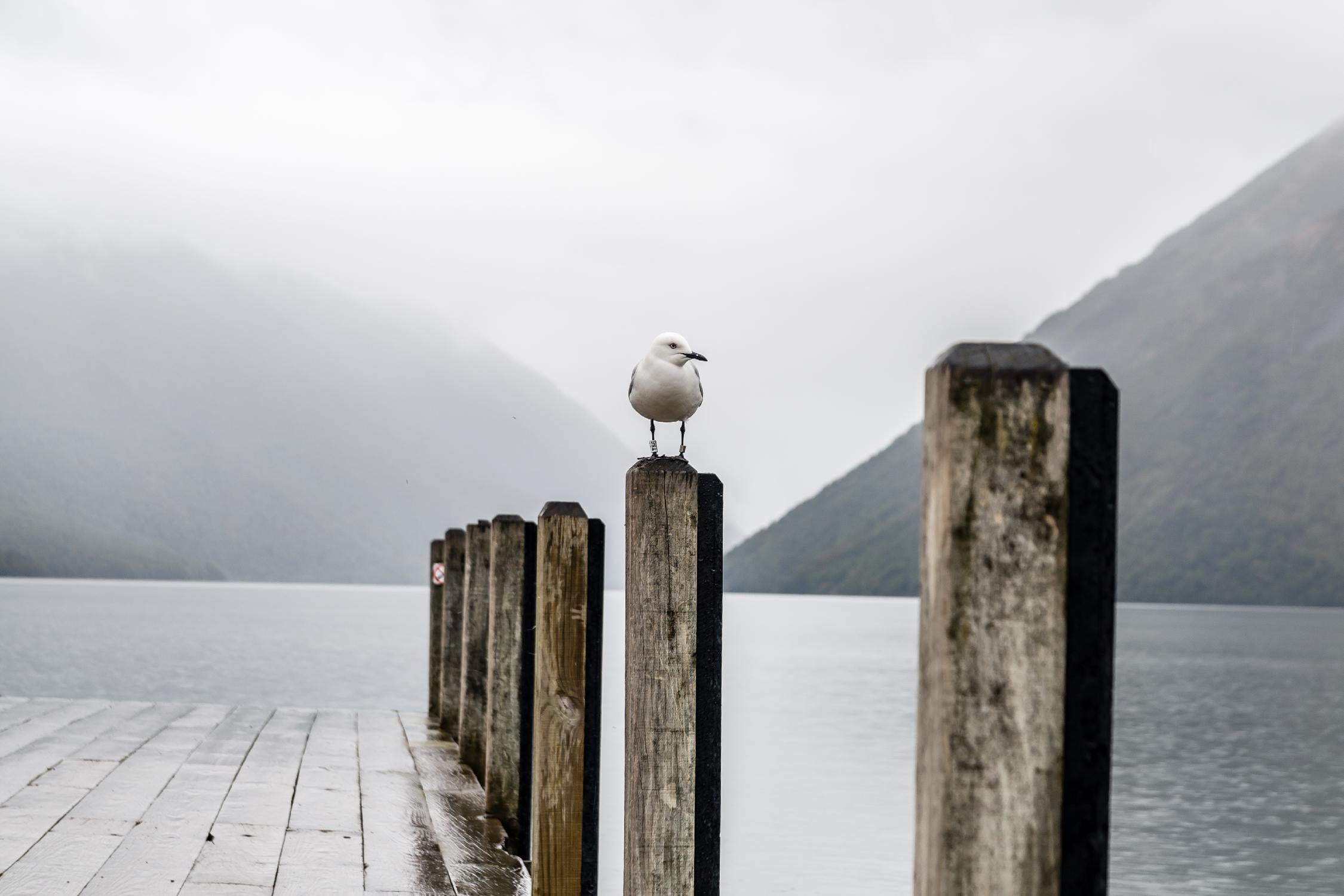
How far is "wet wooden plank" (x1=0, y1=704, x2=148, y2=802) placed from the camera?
23.6 ft

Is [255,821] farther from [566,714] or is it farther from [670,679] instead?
[670,679]

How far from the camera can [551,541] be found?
16.0 ft

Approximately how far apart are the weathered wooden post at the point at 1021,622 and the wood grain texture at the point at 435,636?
948 cm

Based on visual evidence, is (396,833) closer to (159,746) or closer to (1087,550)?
(159,746)

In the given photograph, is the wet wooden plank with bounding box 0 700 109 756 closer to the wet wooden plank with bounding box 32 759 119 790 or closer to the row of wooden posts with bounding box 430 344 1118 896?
the wet wooden plank with bounding box 32 759 119 790

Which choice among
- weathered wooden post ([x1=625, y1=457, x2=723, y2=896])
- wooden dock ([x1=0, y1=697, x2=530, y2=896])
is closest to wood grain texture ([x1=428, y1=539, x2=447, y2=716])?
wooden dock ([x1=0, y1=697, x2=530, y2=896])

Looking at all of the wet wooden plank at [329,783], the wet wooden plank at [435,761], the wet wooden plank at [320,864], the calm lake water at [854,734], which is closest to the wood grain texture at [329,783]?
the wet wooden plank at [329,783]

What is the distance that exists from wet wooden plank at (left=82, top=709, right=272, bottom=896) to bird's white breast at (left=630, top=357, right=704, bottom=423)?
2.44 metres

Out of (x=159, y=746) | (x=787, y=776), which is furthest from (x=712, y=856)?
(x=787, y=776)

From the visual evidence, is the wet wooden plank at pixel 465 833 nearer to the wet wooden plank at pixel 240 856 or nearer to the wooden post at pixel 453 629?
the wet wooden plank at pixel 240 856

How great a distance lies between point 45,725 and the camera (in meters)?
9.93

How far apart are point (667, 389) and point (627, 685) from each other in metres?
1.61

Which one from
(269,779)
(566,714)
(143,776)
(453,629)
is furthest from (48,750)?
(566,714)

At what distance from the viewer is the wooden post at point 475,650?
8.00 m
